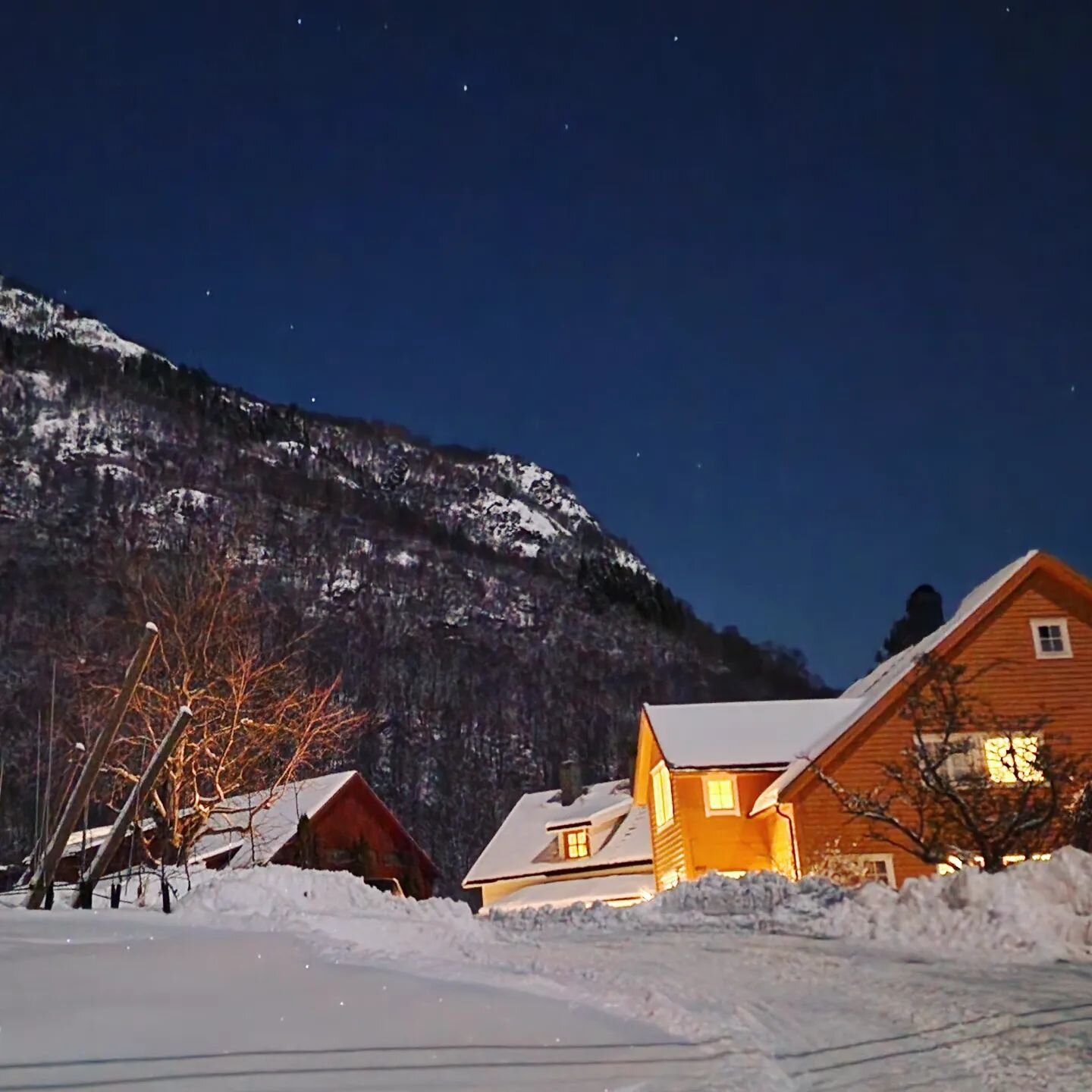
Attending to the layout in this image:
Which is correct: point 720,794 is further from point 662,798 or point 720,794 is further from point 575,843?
point 575,843

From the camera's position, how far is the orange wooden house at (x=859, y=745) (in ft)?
92.6

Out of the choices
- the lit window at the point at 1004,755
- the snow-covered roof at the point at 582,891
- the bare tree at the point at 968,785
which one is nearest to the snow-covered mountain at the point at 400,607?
the snow-covered roof at the point at 582,891

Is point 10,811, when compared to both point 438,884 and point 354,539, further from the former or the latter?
point 354,539

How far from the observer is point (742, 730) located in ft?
113

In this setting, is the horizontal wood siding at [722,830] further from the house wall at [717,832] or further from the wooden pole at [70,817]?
the wooden pole at [70,817]

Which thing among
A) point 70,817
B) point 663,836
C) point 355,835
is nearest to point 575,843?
point 355,835

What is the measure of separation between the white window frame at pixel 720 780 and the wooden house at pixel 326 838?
11745 millimetres

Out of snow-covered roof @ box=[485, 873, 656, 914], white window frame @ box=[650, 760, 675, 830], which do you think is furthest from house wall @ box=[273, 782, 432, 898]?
white window frame @ box=[650, 760, 675, 830]

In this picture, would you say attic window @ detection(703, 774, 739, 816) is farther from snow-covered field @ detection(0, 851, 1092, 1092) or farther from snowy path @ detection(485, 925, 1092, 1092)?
snowy path @ detection(485, 925, 1092, 1092)

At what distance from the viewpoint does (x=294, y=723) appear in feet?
86.1

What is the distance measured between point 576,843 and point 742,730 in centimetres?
1350

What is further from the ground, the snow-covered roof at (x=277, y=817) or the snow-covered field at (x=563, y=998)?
the snow-covered roof at (x=277, y=817)

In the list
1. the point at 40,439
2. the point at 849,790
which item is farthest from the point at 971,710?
the point at 40,439

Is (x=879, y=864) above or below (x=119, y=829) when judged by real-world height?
below
